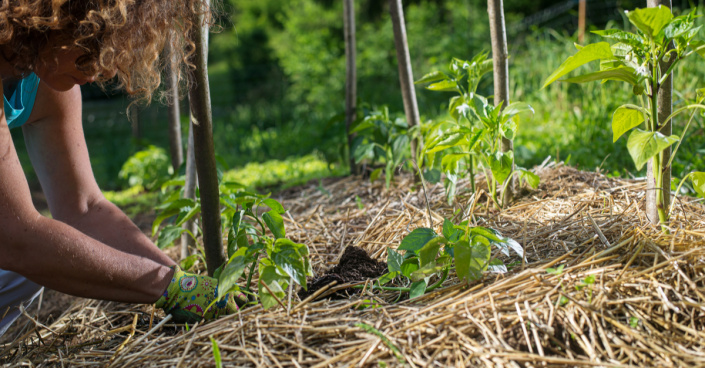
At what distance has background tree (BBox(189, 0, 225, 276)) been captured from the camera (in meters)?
1.62

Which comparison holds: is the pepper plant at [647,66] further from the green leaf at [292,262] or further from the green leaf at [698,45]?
the green leaf at [292,262]

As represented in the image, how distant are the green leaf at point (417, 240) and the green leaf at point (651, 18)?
30.1 inches

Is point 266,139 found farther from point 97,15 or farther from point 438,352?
point 438,352

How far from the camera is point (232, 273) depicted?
135 cm

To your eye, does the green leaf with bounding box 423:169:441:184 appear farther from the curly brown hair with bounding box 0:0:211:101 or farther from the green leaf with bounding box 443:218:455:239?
the curly brown hair with bounding box 0:0:211:101

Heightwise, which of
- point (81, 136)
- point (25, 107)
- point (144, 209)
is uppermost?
point (25, 107)

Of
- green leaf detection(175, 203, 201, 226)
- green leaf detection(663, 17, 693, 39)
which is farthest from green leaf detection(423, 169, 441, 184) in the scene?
green leaf detection(663, 17, 693, 39)

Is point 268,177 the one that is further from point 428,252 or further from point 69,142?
point 428,252

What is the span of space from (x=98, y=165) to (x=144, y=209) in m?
3.36

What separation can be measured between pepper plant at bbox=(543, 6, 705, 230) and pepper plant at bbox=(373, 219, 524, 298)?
0.42 m

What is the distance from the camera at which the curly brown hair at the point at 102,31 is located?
4.21ft

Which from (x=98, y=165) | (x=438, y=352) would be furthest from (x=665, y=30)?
(x=98, y=165)

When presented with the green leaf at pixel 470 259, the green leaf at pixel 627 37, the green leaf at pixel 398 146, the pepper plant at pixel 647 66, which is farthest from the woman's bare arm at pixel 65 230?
the green leaf at pixel 627 37

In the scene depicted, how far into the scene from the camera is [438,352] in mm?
1176
